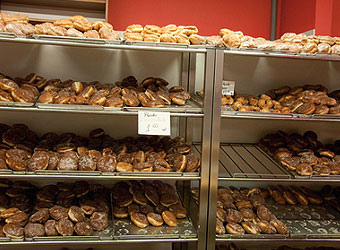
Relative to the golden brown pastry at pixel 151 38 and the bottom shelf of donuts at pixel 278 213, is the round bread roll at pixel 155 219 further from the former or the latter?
the golden brown pastry at pixel 151 38

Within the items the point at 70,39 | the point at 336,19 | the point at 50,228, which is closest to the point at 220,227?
the point at 50,228

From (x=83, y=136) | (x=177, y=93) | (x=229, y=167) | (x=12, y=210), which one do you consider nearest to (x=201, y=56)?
(x=177, y=93)

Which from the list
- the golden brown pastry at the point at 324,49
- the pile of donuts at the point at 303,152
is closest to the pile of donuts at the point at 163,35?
the golden brown pastry at the point at 324,49

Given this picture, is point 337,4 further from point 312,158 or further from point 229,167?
point 229,167

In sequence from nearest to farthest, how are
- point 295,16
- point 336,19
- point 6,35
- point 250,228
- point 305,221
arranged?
point 6,35 < point 250,228 < point 305,221 < point 336,19 < point 295,16

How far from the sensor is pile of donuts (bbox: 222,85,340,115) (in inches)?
92.5

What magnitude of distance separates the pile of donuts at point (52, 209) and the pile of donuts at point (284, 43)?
1.32 metres

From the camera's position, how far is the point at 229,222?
2342mm

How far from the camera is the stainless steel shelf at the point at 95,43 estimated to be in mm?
1950

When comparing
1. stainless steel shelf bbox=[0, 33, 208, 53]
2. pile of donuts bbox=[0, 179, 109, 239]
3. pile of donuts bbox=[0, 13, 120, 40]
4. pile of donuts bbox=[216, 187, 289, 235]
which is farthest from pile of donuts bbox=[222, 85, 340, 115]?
pile of donuts bbox=[0, 179, 109, 239]

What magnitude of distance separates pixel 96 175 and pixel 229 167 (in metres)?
0.96

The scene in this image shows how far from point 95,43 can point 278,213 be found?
5.69 feet

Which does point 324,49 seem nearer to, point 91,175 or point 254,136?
point 254,136

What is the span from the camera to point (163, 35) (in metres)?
2.17
